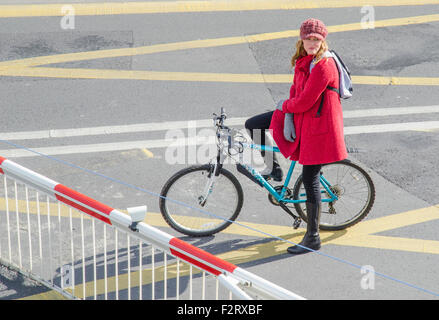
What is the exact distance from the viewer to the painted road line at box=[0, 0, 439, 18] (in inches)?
483

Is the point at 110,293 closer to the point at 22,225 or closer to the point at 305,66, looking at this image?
the point at 22,225

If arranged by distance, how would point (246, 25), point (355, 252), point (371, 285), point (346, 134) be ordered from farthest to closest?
point (246, 25)
point (346, 134)
point (355, 252)
point (371, 285)

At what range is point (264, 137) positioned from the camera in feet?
20.6

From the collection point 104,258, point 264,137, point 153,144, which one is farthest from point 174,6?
point 104,258

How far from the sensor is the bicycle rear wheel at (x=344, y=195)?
21.0ft

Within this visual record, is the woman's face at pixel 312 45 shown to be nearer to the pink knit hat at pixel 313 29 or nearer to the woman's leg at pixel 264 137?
the pink knit hat at pixel 313 29

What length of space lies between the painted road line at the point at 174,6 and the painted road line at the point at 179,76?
7.95 feet

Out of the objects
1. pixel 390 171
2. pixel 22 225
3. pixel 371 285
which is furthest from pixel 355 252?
pixel 22 225

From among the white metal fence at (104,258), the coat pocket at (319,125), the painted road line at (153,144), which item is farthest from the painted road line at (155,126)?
the coat pocket at (319,125)

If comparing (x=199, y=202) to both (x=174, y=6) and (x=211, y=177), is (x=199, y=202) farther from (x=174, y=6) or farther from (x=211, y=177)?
(x=174, y=6)

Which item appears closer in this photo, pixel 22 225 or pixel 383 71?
pixel 22 225

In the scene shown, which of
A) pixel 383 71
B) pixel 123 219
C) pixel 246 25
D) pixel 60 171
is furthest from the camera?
pixel 246 25

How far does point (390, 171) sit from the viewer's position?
25.2 ft

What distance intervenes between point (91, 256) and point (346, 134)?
3.78 meters
